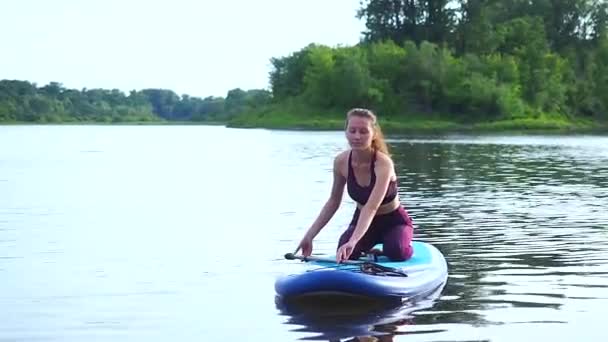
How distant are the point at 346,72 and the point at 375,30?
13.4 m

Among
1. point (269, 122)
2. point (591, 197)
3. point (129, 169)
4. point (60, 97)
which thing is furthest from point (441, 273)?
point (60, 97)

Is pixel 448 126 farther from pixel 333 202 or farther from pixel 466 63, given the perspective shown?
pixel 333 202

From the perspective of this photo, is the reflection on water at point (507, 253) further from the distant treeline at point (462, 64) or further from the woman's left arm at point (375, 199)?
the distant treeline at point (462, 64)

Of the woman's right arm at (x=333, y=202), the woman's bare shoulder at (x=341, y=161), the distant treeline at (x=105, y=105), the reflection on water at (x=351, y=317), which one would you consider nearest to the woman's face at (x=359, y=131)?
the woman's bare shoulder at (x=341, y=161)

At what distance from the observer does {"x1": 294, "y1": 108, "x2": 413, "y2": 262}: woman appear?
10.1 m

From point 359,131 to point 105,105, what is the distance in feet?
546

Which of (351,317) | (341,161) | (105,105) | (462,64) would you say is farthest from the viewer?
(105,105)

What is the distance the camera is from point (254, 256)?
549 inches

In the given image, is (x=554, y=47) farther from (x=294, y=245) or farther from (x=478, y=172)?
(x=294, y=245)

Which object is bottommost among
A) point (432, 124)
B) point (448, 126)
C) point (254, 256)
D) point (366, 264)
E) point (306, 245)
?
point (448, 126)

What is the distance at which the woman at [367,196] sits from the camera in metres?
10.1

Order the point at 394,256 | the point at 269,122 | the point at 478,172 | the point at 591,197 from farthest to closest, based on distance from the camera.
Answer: the point at 269,122 < the point at 478,172 < the point at 591,197 < the point at 394,256

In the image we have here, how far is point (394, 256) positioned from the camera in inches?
419

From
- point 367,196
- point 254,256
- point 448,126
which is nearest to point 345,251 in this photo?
point 367,196
